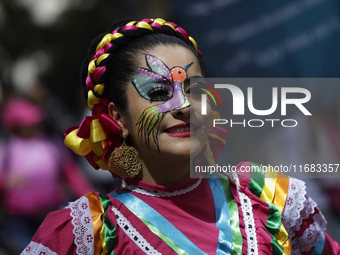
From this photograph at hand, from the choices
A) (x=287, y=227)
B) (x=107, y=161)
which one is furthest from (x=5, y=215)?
(x=287, y=227)

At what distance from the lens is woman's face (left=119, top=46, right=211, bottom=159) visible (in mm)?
1836

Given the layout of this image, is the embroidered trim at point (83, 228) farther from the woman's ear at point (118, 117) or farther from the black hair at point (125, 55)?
the black hair at point (125, 55)

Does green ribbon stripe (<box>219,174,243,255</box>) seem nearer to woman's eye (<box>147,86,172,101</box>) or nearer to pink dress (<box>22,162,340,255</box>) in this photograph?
pink dress (<box>22,162,340,255</box>)

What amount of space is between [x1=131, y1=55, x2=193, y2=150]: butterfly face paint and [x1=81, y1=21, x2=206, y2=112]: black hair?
0.07 meters

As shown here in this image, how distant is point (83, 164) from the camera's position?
14.7 feet

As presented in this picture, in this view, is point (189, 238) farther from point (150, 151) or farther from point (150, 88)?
point (150, 88)

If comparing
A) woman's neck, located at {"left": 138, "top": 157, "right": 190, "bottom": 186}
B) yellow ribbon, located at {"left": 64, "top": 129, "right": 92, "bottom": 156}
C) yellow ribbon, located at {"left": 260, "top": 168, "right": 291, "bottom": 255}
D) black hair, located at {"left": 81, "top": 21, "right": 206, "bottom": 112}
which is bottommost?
yellow ribbon, located at {"left": 260, "top": 168, "right": 291, "bottom": 255}

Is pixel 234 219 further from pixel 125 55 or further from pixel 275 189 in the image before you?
pixel 125 55

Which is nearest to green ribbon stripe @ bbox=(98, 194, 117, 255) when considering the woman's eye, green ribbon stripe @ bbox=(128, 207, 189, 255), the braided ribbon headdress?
green ribbon stripe @ bbox=(128, 207, 189, 255)

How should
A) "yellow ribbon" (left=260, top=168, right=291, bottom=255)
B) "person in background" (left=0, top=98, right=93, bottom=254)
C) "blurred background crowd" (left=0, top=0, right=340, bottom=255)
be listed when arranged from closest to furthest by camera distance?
"yellow ribbon" (left=260, top=168, right=291, bottom=255) → "blurred background crowd" (left=0, top=0, right=340, bottom=255) → "person in background" (left=0, top=98, right=93, bottom=254)

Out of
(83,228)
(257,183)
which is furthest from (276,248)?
(83,228)

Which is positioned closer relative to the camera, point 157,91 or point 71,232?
point 71,232

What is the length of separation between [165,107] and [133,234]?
2.01 feet

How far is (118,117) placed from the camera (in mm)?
2035
